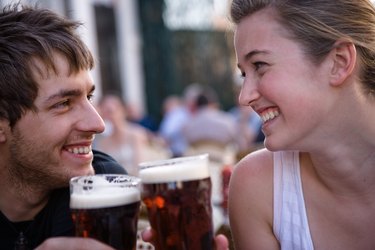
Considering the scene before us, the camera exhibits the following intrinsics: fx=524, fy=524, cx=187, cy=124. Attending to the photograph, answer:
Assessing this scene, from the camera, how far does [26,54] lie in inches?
67.3

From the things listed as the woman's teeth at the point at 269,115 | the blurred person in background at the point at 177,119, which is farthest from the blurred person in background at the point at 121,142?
the woman's teeth at the point at 269,115

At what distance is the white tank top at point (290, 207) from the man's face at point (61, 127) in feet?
2.17

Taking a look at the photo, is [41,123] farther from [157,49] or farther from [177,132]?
[157,49]

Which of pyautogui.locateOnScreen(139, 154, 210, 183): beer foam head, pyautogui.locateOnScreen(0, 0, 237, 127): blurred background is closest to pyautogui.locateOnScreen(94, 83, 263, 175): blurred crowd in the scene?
pyautogui.locateOnScreen(0, 0, 237, 127): blurred background

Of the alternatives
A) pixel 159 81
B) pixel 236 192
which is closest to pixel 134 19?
pixel 159 81

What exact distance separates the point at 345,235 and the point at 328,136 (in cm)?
37

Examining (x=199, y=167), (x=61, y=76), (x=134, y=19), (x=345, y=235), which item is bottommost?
(x=345, y=235)

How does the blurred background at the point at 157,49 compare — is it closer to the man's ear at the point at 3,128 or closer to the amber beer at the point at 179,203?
the man's ear at the point at 3,128

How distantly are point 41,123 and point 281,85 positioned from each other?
0.78 m

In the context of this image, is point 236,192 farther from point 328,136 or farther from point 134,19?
point 134,19

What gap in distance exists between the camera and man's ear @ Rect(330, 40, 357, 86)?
1.69m

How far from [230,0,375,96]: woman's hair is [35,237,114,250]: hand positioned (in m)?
0.89

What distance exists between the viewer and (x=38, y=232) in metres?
1.76

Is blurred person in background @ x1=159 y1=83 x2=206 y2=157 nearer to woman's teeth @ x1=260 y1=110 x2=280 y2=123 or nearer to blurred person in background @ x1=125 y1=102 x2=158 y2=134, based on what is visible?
blurred person in background @ x1=125 y1=102 x2=158 y2=134
